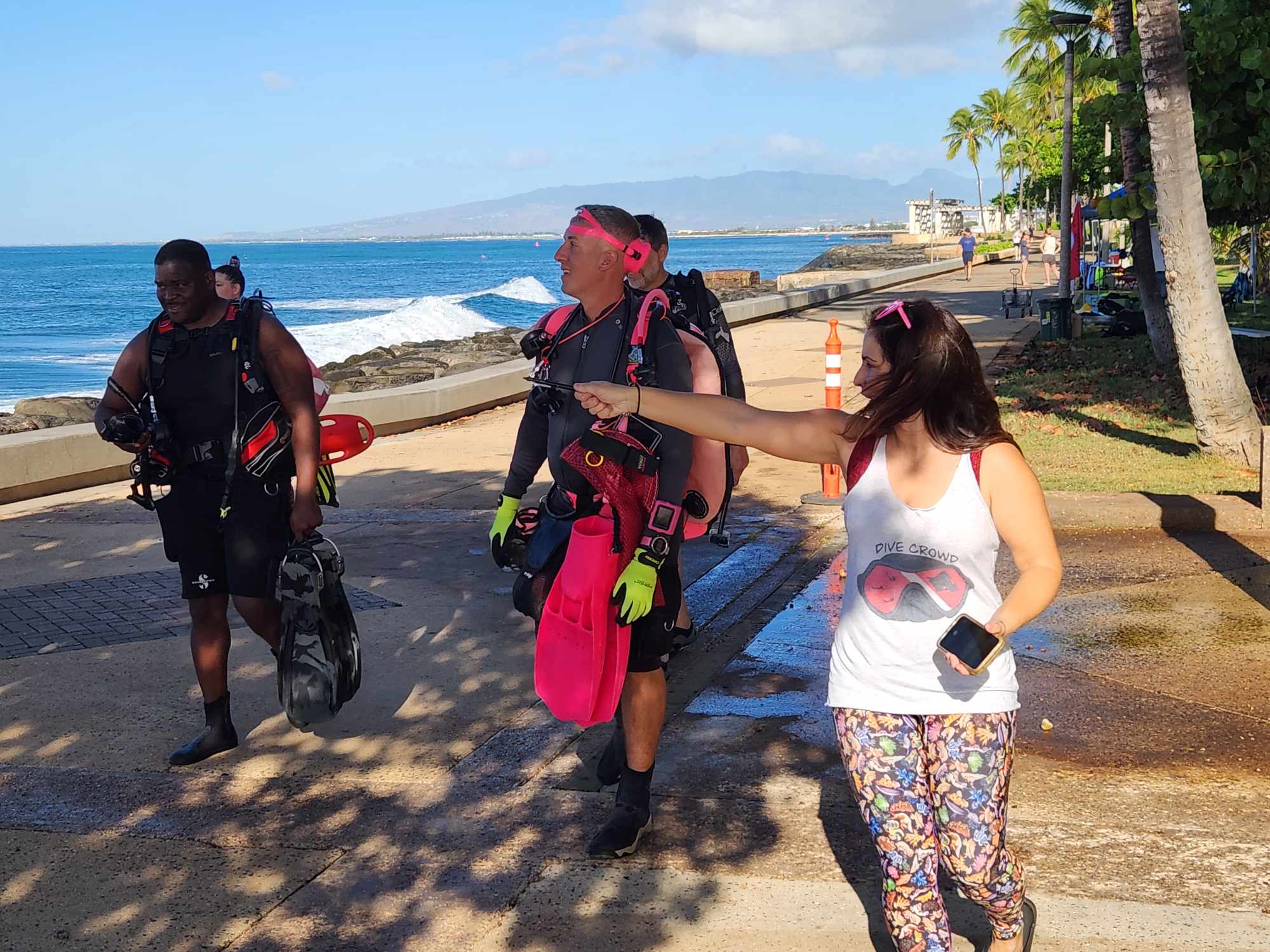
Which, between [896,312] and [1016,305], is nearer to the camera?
[896,312]

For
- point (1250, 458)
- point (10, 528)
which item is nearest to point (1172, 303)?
point (1250, 458)

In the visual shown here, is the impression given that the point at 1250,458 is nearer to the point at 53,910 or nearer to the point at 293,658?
the point at 293,658

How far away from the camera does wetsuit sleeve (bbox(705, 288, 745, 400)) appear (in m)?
6.12

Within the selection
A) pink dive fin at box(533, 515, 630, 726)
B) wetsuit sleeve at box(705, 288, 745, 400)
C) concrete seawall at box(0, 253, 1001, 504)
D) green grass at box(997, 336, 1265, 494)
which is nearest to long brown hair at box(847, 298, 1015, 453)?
pink dive fin at box(533, 515, 630, 726)

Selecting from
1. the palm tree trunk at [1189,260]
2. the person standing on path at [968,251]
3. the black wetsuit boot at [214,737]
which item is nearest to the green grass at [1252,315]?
the palm tree trunk at [1189,260]

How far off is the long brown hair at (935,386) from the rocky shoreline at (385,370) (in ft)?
32.8

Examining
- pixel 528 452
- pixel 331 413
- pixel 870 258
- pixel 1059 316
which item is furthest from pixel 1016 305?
pixel 870 258

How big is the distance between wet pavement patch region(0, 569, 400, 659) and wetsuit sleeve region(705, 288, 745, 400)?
7.11 feet

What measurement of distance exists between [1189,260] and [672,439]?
7.15 m

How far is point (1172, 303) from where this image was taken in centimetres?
995

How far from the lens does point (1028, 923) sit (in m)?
3.31

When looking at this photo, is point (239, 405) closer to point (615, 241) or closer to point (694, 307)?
point (615, 241)

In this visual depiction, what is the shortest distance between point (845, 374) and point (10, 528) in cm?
996

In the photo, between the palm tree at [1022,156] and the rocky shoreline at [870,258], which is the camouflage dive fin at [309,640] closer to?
the rocky shoreline at [870,258]
